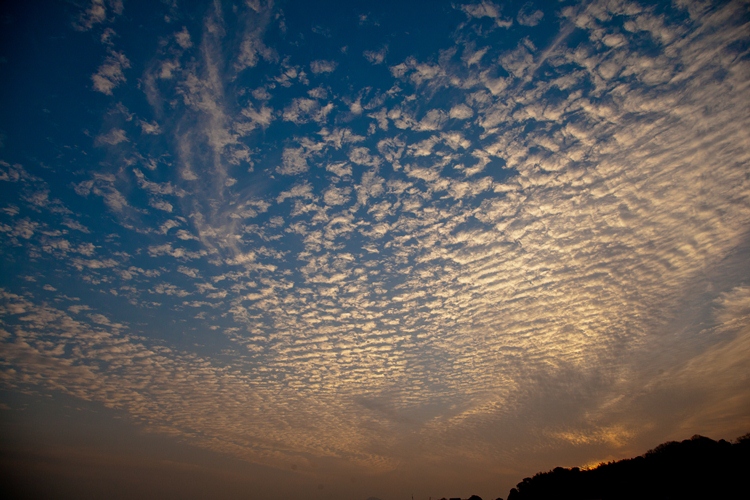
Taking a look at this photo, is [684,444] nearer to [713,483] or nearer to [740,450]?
[740,450]

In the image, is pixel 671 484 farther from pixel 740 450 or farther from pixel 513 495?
pixel 513 495

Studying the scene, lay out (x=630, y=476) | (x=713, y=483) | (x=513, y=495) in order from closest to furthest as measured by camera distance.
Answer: (x=713, y=483) → (x=630, y=476) → (x=513, y=495)

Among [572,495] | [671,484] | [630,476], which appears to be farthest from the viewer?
[572,495]

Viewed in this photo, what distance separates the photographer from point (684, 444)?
2936 inches

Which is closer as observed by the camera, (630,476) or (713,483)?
(713,483)

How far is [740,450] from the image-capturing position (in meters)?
59.3

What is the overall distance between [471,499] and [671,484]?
224 feet

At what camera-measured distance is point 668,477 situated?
6122 cm

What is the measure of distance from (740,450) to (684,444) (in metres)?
17.3

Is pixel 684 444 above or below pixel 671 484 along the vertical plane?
above

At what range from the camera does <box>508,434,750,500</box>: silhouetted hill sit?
168 feet

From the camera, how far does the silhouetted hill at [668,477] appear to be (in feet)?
168

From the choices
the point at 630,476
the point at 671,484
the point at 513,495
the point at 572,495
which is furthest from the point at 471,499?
the point at 671,484

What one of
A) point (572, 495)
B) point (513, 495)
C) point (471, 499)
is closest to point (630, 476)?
point (572, 495)
